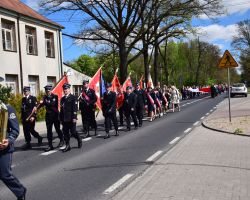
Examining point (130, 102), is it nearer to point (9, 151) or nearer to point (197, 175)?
point (197, 175)

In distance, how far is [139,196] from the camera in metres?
6.23

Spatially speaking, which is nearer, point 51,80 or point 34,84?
point 34,84

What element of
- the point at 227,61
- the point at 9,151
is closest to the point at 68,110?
the point at 9,151

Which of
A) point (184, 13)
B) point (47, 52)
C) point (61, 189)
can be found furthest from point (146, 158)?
point (184, 13)

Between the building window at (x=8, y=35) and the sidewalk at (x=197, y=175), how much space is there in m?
18.5

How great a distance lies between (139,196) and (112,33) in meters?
30.1

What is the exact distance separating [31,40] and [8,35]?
2.78m

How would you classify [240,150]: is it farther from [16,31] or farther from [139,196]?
[16,31]

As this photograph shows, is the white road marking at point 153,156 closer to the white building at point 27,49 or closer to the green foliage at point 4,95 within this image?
the green foliage at point 4,95

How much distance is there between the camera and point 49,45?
32750 mm

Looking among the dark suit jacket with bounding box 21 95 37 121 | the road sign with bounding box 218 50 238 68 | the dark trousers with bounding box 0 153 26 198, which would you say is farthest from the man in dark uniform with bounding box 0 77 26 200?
the road sign with bounding box 218 50 238 68

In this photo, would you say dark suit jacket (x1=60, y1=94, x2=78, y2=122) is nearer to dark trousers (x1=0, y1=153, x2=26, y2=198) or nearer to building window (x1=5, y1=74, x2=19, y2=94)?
dark trousers (x1=0, y1=153, x2=26, y2=198)

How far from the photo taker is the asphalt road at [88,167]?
22.6 feet

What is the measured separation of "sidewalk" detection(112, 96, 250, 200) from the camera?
20.3 ft
